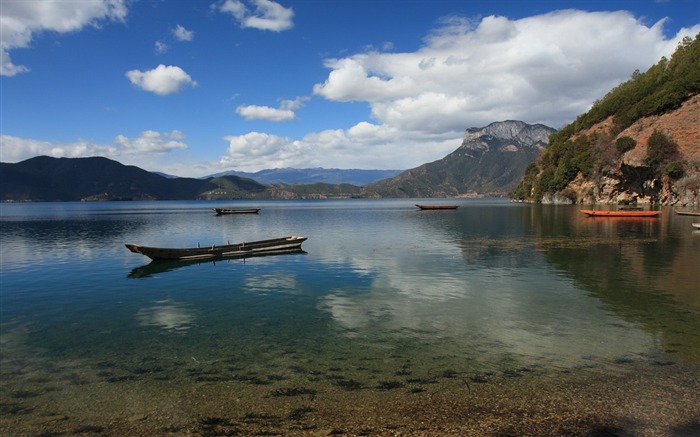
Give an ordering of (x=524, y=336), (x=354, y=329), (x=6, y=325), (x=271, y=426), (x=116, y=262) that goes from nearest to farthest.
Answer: (x=271, y=426) < (x=524, y=336) < (x=354, y=329) < (x=6, y=325) < (x=116, y=262)

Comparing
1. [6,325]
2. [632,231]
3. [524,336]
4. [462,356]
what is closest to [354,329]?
[462,356]

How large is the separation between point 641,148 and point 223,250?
148m

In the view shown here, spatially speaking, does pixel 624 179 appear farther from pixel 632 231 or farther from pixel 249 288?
pixel 249 288

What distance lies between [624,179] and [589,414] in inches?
6636

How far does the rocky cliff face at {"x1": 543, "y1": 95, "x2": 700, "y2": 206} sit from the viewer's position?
124 m

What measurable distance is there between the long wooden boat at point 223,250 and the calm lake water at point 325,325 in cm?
148

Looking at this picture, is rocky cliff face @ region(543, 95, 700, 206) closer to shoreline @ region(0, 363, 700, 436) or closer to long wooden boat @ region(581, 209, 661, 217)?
long wooden boat @ region(581, 209, 661, 217)

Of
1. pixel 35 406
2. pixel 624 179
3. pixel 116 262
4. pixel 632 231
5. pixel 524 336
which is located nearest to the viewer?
pixel 35 406

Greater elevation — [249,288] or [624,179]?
[624,179]

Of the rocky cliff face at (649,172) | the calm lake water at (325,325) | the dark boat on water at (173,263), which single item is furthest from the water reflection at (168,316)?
the rocky cliff face at (649,172)

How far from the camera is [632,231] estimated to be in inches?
2522

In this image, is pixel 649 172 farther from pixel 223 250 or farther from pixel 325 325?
pixel 325 325

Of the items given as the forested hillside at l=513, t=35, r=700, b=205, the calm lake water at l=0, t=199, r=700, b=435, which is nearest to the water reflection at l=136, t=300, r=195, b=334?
the calm lake water at l=0, t=199, r=700, b=435

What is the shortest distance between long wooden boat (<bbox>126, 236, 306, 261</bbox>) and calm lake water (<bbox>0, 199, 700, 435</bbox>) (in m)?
1.48
